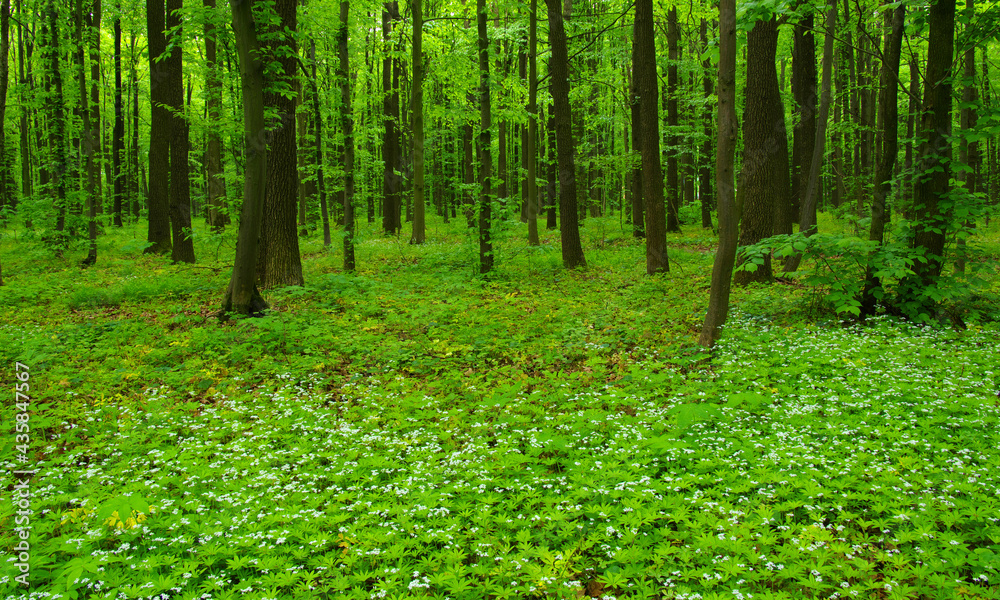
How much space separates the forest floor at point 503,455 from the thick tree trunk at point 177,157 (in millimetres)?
5691

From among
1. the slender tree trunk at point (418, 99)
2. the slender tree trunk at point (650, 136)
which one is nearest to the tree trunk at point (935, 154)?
the slender tree trunk at point (650, 136)

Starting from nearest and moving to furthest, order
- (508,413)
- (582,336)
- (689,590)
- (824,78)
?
(689,590)
(508,413)
(582,336)
(824,78)

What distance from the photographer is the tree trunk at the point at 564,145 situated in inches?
547

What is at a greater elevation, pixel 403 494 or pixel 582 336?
pixel 582 336

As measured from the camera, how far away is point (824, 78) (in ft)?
41.0

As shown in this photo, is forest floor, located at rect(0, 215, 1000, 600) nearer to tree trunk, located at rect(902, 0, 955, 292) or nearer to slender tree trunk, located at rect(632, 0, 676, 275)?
tree trunk, located at rect(902, 0, 955, 292)

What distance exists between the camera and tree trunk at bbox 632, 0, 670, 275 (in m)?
12.3

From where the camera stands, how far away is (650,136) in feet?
41.3

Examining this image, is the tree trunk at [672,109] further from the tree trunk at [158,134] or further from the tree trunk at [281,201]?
the tree trunk at [158,134]

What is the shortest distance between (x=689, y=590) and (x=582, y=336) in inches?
228

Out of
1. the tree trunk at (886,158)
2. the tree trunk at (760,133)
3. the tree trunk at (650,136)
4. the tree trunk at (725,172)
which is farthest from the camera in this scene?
the tree trunk at (650,136)

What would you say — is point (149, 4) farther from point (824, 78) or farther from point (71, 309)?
point (824, 78)

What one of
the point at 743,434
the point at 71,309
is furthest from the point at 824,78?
the point at 71,309

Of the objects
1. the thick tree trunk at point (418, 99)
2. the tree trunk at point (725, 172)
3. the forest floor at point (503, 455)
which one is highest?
the thick tree trunk at point (418, 99)
